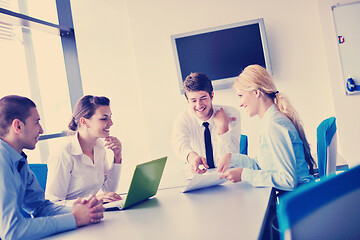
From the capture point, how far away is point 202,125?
314cm

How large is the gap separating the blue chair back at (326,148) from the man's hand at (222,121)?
94 centimetres

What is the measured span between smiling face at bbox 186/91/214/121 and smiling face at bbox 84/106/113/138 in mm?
751

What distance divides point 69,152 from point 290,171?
4.44ft

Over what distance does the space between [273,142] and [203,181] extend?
419 mm

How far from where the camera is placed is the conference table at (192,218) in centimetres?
127

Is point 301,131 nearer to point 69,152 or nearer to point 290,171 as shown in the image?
point 290,171

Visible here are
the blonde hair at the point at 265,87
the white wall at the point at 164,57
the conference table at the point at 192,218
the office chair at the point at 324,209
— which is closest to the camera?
the office chair at the point at 324,209

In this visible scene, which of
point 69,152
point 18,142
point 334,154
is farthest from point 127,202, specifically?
point 334,154

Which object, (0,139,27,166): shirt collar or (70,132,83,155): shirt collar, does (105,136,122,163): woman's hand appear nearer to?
(70,132,83,155): shirt collar

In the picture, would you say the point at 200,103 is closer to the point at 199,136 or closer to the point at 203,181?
the point at 199,136

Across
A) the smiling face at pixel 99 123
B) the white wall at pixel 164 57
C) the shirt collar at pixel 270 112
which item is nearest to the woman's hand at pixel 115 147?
the smiling face at pixel 99 123

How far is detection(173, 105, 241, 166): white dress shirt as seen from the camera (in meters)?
2.92

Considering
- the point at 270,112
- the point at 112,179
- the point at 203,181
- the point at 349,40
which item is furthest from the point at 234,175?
the point at 349,40

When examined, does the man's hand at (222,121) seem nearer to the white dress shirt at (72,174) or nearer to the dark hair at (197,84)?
the dark hair at (197,84)
